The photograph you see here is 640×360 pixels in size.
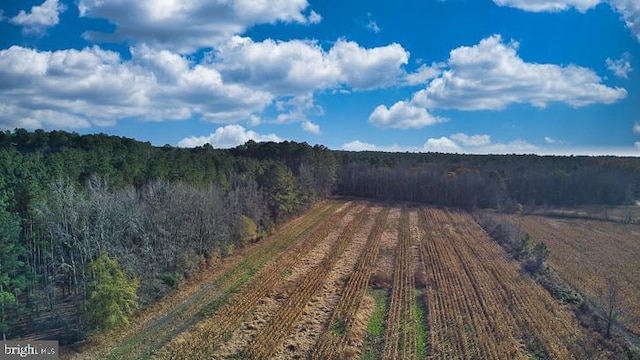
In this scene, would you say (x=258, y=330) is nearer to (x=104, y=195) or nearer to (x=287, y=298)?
(x=287, y=298)

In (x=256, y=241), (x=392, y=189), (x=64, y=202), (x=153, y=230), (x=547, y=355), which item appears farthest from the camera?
(x=392, y=189)

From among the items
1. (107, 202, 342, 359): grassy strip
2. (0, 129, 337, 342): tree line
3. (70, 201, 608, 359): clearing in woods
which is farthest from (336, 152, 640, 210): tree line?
(0, 129, 337, 342): tree line

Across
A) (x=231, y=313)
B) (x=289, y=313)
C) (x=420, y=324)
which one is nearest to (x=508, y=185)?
(x=420, y=324)

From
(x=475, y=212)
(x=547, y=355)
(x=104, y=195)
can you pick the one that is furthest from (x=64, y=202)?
(x=475, y=212)

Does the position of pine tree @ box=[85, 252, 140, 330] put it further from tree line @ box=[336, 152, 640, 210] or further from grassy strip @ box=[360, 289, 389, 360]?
tree line @ box=[336, 152, 640, 210]

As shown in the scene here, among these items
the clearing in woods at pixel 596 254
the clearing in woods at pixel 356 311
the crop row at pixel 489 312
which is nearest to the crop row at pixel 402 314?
the clearing in woods at pixel 356 311

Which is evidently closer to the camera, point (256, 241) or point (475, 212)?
point (256, 241)

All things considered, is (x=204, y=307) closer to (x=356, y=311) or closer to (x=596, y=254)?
(x=356, y=311)
